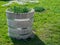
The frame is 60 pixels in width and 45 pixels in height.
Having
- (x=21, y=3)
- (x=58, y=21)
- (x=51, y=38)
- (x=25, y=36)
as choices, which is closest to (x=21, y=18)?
(x=25, y=36)

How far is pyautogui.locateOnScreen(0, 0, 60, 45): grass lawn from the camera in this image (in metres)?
6.81

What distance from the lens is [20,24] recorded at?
6789 mm

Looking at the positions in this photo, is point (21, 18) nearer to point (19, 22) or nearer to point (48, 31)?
point (19, 22)

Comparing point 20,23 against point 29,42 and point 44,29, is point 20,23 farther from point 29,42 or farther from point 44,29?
point 44,29

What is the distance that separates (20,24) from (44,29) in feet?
4.65

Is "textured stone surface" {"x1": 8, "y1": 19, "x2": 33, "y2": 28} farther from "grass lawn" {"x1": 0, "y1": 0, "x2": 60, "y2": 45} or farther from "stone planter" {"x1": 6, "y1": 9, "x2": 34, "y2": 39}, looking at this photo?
"grass lawn" {"x1": 0, "y1": 0, "x2": 60, "y2": 45}

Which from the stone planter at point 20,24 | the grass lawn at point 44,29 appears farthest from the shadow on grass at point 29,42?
the stone planter at point 20,24

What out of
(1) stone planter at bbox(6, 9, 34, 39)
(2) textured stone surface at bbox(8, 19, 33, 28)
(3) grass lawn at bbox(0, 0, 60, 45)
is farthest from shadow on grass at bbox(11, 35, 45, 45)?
(2) textured stone surface at bbox(8, 19, 33, 28)

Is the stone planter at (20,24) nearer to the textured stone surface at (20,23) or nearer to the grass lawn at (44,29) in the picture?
the textured stone surface at (20,23)

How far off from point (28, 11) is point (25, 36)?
83 centimetres

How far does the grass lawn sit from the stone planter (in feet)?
0.71

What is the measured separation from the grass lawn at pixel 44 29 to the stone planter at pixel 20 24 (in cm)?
22

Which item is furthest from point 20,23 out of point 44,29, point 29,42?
point 44,29

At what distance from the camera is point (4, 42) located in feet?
22.2
